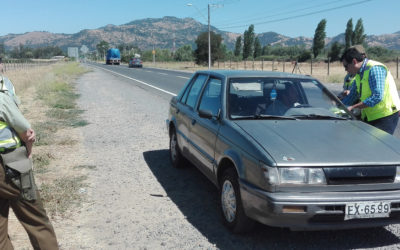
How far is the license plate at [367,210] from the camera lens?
10.4ft

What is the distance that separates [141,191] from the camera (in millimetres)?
5176

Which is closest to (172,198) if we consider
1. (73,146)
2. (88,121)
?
(73,146)

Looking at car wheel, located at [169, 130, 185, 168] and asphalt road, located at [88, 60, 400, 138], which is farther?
asphalt road, located at [88, 60, 400, 138]

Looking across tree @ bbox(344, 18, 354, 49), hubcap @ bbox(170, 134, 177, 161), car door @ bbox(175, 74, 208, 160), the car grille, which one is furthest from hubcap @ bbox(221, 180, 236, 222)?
tree @ bbox(344, 18, 354, 49)

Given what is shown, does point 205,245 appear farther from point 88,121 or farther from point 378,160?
point 88,121

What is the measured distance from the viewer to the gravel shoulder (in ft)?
12.2

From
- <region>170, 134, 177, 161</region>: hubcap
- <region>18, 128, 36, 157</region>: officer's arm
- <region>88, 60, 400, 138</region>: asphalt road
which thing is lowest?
<region>170, 134, 177, 161</region>: hubcap

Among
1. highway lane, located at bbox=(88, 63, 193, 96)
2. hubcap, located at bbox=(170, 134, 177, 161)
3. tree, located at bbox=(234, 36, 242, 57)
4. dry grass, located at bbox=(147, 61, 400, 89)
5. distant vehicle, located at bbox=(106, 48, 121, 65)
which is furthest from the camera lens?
tree, located at bbox=(234, 36, 242, 57)

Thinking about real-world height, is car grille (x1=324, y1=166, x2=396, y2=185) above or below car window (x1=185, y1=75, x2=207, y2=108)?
below

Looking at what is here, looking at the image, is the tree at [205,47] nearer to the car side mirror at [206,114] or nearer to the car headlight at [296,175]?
the car side mirror at [206,114]

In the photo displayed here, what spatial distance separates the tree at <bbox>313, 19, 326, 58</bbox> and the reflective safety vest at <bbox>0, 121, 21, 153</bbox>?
3262 inches

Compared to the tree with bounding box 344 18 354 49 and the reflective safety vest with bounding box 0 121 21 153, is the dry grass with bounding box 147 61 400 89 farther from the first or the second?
the tree with bounding box 344 18 354 49

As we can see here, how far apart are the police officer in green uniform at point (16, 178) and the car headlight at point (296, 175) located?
70.6 inches

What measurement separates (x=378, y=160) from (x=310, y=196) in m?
0.69
